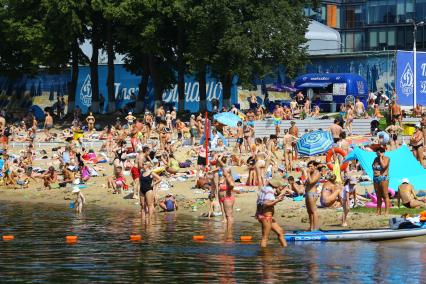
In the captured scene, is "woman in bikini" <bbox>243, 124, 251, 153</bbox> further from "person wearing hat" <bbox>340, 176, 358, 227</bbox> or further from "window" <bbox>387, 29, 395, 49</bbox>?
"window" <bbox>387, 29, 395, 49</bbox>

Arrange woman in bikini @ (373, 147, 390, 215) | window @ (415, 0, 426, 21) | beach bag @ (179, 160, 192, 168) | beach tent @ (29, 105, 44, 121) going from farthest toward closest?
window @ (415, 0, 426, 21) < beach tent @ (29, 105, 44, 121) < beach bag @ (179, 160, 192, 168) < woman in bikini @ (373, 147, 390, 215)

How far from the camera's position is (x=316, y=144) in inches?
1444

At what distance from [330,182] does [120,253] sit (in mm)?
6738

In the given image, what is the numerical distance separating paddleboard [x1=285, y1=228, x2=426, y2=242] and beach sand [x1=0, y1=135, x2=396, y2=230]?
198cm

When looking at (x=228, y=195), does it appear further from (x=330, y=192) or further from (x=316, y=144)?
(x=316, y=144)

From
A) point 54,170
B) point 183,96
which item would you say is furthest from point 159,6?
point 54,170

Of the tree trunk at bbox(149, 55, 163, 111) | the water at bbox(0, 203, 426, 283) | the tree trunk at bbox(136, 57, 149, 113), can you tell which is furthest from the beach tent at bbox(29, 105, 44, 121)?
the water at bbox(0, 203, 426, 283)

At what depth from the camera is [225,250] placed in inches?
928

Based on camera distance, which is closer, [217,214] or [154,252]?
[154,252]

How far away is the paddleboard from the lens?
24.0m

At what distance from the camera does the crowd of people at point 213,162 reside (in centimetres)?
2683

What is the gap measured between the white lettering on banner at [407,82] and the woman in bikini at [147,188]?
26736 mm

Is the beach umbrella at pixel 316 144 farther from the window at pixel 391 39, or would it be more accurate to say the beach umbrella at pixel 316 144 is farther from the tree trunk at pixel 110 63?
the window at pixel 391 39

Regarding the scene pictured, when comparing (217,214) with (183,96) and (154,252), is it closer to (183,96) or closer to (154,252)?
(154,252)
